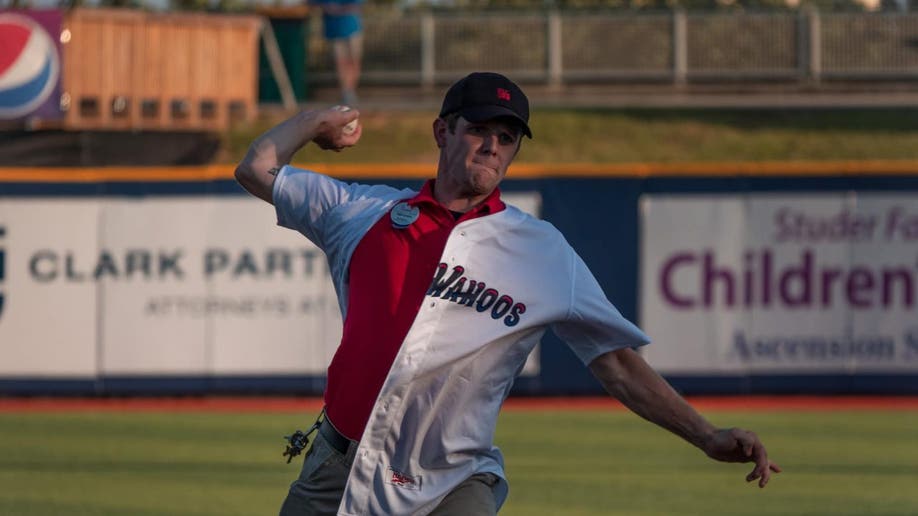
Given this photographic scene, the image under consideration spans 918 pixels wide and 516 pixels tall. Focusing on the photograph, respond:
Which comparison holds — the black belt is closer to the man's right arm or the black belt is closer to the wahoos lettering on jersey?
the wahoos lettering on jersey

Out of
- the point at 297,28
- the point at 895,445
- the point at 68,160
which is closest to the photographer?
the point at 895,445

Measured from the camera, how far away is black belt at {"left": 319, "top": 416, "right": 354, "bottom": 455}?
483cm

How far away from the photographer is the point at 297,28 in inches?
1121

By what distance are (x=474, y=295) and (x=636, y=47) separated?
80.2ft

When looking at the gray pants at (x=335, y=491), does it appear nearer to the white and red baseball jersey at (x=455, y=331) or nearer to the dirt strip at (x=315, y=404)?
the white and red baseball jersey at (x=455, y=331)

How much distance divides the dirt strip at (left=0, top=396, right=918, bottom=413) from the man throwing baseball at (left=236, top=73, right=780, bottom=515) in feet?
38.3

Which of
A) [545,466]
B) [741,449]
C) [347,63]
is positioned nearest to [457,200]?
[741,449]

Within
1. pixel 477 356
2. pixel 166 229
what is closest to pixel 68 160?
pixel 166 229

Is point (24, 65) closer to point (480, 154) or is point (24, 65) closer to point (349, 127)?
point (349, 127)

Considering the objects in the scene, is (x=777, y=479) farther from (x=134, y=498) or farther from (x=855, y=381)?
(x=855, y=381)

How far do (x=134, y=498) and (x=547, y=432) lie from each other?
189 inches

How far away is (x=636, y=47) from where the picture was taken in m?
28.8

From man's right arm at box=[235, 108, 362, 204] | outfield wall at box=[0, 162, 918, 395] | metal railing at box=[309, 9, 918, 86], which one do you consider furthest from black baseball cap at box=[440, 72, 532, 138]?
metal railing at box=[309, 9, 918, 86]

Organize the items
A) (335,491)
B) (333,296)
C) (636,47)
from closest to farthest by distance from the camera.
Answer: (335,491) → (333,296) → (636,47)
